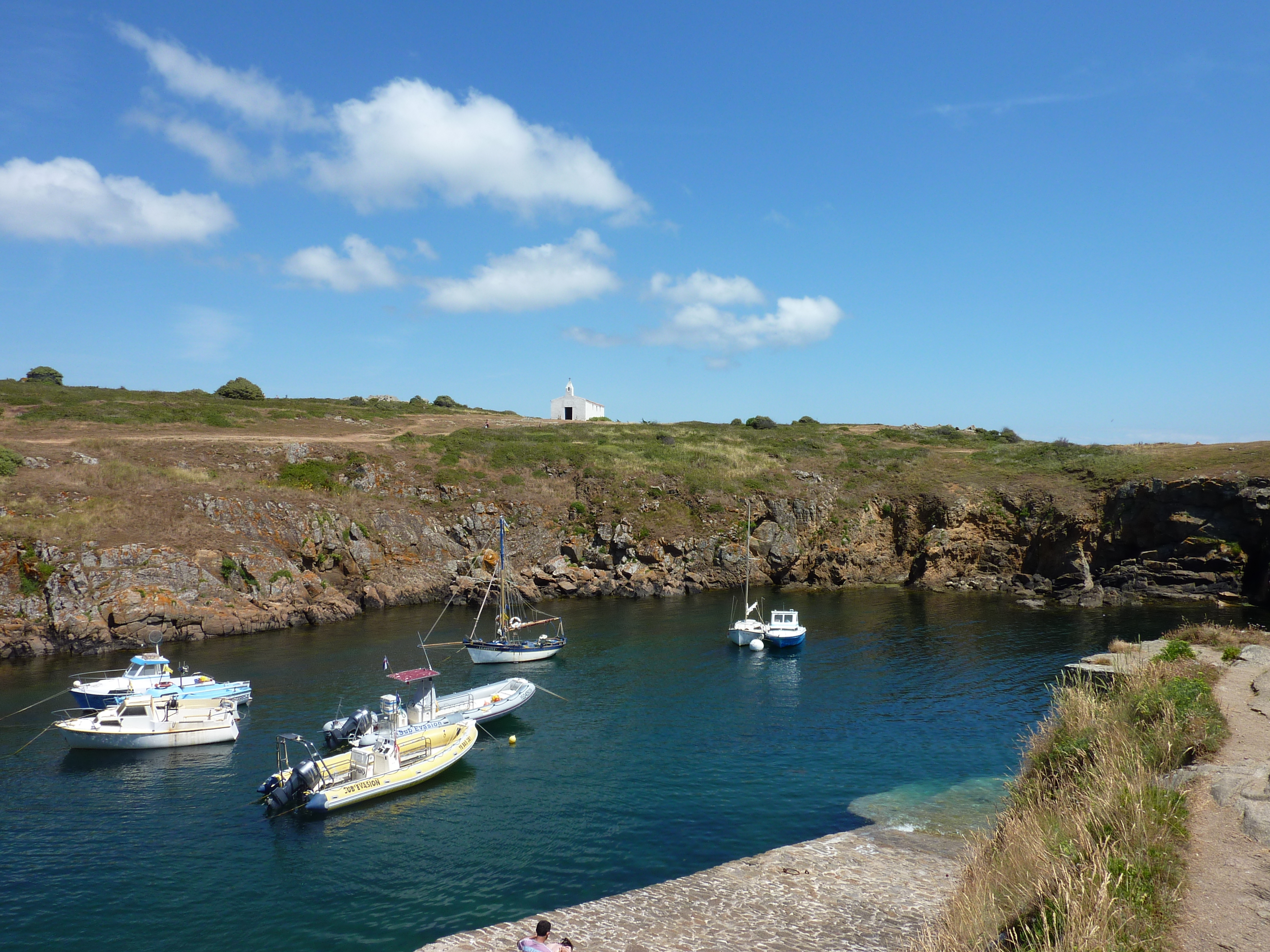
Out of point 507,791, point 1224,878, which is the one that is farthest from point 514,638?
point 1224,878

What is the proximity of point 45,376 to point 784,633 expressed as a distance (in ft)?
416

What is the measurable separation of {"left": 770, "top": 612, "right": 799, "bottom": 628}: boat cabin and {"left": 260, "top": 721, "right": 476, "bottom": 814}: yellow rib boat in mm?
27381

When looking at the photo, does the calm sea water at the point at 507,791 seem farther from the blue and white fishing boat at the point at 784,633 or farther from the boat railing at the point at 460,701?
the boat railing at the point at 460,701

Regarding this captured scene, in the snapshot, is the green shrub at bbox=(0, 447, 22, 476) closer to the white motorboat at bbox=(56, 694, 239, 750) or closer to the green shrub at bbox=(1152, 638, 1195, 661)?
the white motorboat at bbox=(56, 694, 239, 750)

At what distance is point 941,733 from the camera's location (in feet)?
113

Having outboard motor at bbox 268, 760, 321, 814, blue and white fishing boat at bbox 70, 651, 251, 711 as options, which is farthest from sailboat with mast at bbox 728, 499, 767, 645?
outboard motor at bbox 268, 760, 321, 814

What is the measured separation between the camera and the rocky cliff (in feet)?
173

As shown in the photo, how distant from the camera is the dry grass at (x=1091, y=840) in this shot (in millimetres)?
10531

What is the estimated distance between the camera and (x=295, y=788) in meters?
26.8

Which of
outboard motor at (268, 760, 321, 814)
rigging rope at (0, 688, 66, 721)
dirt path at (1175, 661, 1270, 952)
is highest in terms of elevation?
dirt path at (1175, 661, 1270, 952)

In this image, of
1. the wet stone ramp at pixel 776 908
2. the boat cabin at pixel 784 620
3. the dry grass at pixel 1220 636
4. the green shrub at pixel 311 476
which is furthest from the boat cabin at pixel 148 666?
the dry grass at pixel 1220 636

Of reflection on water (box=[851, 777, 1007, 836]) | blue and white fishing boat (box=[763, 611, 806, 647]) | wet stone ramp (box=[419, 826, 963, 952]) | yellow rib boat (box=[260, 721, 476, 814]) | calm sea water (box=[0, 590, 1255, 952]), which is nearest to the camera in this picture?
wet stone ramp (box=[419, 826, 963, 952])

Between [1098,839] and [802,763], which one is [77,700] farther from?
[1098,839]

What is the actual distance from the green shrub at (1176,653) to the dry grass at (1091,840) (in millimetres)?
8694
